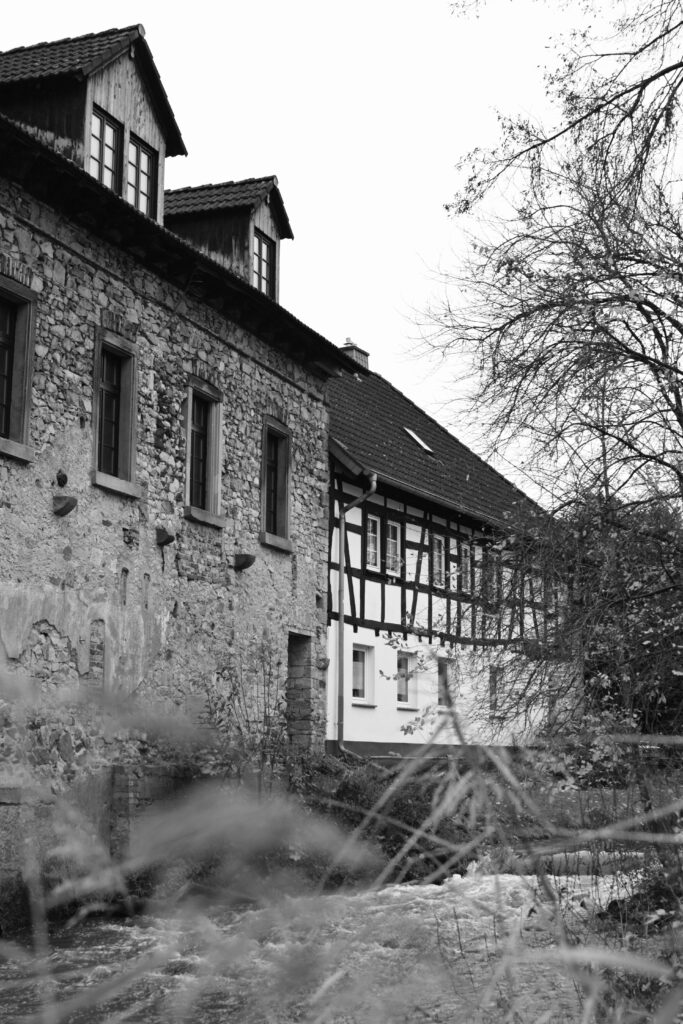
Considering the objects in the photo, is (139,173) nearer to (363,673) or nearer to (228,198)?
(228,198)

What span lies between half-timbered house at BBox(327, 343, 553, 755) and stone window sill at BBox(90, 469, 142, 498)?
2.97 m

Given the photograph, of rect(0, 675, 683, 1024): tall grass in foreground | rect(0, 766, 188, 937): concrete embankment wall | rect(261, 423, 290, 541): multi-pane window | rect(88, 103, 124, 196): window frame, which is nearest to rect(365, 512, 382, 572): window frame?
rect(261, 423, 290, 541): multi-pane window

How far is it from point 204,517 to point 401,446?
890cm

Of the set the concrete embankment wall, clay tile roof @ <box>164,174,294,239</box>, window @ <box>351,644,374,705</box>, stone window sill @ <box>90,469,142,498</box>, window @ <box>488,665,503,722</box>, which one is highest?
clay tile roof @ <box>164,174,294,239</box>

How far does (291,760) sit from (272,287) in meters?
6.23

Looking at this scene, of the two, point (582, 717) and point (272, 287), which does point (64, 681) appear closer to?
point (582, 717)

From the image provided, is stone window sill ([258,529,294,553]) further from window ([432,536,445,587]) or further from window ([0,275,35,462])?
window ([432,536,445,587])

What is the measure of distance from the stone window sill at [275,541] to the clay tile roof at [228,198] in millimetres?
4159

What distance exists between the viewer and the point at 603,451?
7367 millimetres

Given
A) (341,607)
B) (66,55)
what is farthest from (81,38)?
(341,607)

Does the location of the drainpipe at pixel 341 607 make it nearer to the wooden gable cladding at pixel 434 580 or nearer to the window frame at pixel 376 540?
the wooden gable cladding at pixel 434 580

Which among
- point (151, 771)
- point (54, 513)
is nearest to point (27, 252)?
point (54, 513)

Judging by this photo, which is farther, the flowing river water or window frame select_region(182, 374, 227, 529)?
window frame select_region(182, 374, 227, 529)

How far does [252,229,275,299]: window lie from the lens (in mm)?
15312
